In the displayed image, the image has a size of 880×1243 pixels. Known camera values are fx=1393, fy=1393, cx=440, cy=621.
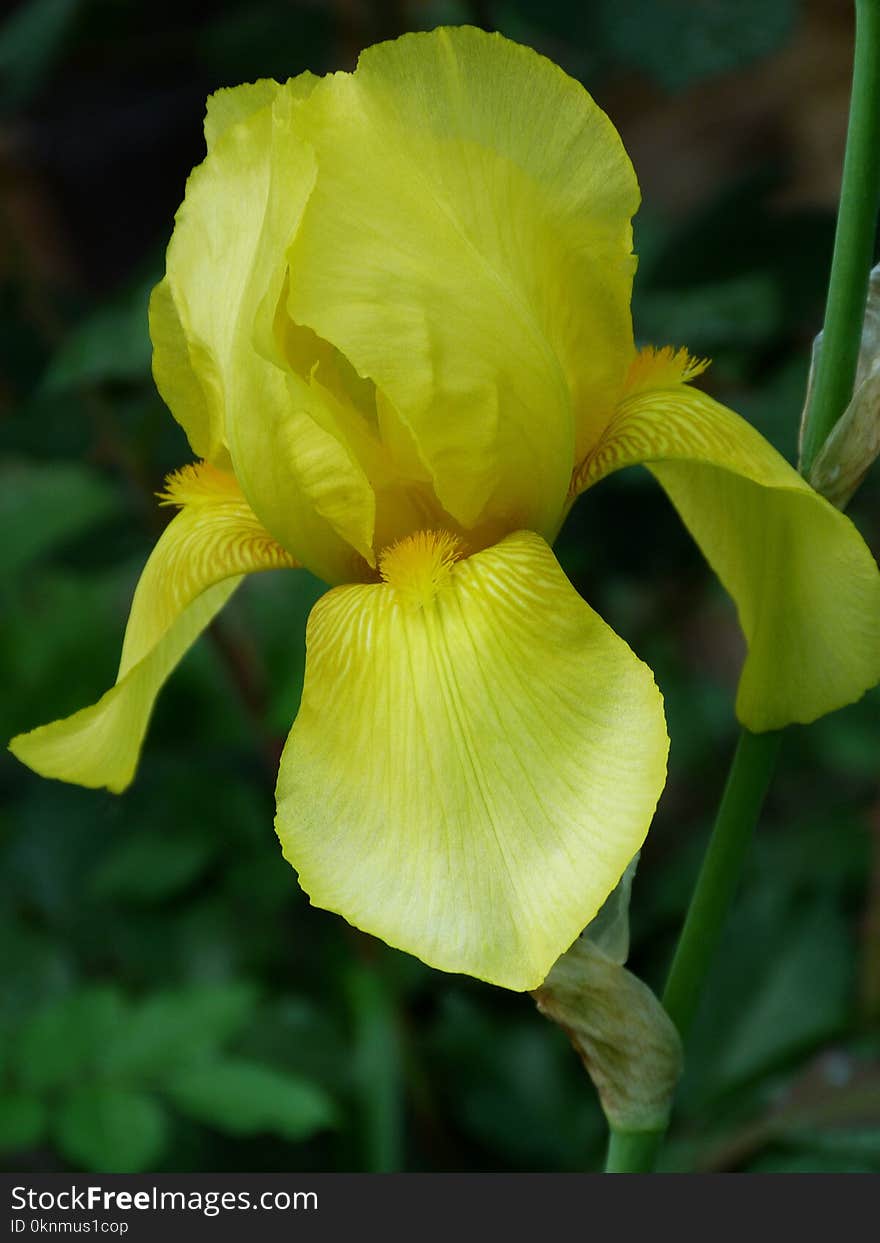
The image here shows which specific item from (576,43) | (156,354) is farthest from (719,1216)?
(576,43)

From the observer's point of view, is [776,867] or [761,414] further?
[776,867]

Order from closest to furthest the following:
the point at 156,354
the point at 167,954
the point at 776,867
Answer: the point at 156,354 → the point at 167,954 → the point at 776,867

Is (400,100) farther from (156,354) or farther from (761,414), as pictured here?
(761,414)

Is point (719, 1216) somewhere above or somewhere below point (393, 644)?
below

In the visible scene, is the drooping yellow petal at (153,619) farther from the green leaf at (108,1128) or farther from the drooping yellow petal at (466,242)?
the green leaf at (108,1128)

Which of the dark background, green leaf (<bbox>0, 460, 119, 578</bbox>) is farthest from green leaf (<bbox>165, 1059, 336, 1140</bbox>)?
green leaf (<bbox>0, 460, 119, 578</bbox>)

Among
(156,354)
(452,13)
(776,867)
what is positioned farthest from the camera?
(452,13)

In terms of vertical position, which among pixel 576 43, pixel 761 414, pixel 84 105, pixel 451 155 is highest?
pixel 451 155
